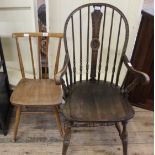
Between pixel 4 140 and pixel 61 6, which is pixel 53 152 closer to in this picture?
pixel 4 140

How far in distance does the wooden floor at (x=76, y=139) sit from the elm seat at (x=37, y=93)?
395 millimetres

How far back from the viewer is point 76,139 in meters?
1.75

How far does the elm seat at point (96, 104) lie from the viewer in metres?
1.32

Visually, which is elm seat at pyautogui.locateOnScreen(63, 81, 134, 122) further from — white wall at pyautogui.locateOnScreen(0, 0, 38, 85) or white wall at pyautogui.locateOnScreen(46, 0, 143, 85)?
white wall at pyautogui.locateOnScreen(0, 0, 38, 85)

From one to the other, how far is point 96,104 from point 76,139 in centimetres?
49

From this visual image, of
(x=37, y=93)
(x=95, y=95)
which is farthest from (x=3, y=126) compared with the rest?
(x=95, y=95)

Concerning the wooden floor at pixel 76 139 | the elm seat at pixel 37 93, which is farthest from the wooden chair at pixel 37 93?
the wooden floor at pixel 76 139

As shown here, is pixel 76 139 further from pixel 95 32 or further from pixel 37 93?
pixel 95 32

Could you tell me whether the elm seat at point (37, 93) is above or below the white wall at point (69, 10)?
below

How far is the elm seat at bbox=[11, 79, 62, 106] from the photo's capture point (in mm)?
1500

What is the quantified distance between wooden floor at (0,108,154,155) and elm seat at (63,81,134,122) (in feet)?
1.51

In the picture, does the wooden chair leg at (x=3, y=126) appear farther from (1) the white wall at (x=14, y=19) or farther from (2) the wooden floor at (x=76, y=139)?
(1) the white wall at (x=14, y=19)

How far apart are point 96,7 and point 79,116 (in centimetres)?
79

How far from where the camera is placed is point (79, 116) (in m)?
1.32
